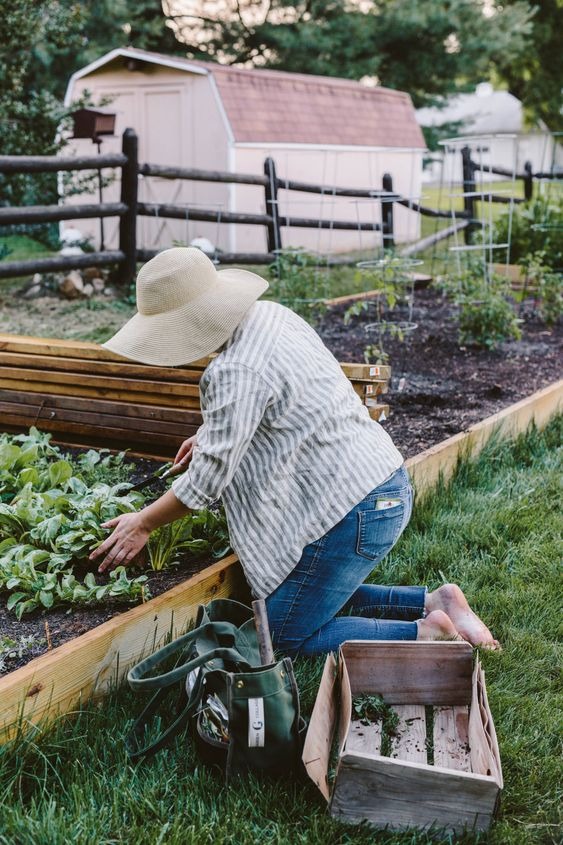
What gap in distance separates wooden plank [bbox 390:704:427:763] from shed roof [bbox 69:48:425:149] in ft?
39.3

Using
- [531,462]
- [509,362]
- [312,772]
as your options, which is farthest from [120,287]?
[312,772]

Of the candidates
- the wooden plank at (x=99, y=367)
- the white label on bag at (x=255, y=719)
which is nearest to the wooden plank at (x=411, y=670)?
the white label on bag at (x=255, y=719)

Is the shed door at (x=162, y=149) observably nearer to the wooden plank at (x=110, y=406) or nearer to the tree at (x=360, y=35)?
the tree at (x=360, y=35)

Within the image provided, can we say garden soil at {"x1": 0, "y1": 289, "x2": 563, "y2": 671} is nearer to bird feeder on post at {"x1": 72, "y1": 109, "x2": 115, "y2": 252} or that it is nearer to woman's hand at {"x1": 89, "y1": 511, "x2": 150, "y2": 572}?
woman's hand at {"x1": 89, "y1": 511, "x2": 150, "y2": 572}

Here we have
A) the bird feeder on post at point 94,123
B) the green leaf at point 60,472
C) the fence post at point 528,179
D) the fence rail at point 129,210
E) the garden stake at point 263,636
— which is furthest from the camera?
the fence post at point 528,179

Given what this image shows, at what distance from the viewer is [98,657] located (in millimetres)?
2471

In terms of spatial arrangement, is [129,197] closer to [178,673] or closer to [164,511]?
[164,511]

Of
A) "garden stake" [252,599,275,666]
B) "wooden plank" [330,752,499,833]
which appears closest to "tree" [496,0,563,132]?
"garden stake" [252,599,275,666]

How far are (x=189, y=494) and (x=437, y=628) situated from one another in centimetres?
91

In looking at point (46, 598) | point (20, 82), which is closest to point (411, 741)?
point (46, 598)

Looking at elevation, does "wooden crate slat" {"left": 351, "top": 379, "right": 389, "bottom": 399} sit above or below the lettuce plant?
above

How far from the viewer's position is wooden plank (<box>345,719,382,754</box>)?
94.4 inches

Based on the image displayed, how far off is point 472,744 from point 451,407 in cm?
300

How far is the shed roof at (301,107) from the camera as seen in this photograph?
13625 mm
